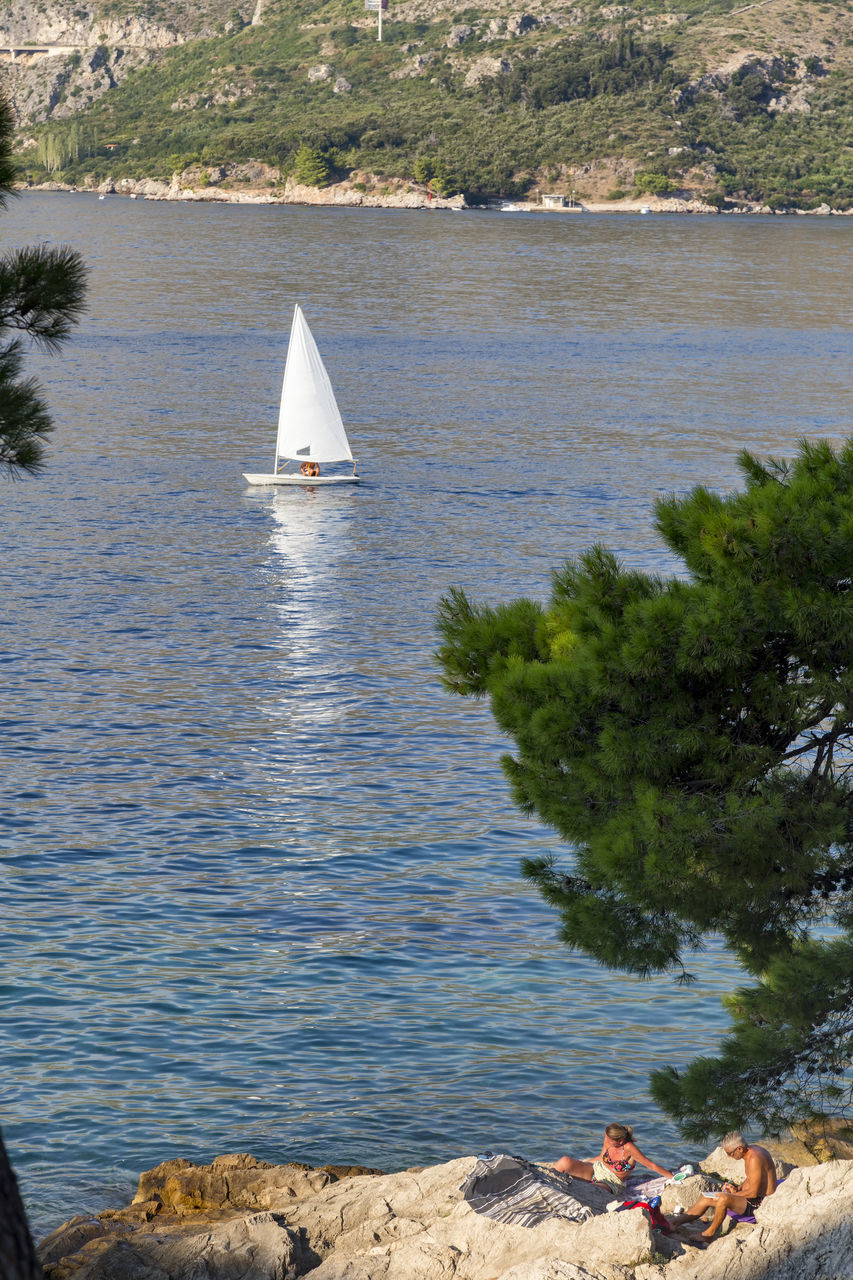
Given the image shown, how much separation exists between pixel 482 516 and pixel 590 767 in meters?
36.9

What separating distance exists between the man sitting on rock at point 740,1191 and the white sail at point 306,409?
4112 cm

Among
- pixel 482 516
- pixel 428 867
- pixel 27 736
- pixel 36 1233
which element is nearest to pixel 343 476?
pixel 482 516

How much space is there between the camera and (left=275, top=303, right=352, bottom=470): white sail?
52.6m

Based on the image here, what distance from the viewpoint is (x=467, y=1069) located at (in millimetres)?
A: 18094

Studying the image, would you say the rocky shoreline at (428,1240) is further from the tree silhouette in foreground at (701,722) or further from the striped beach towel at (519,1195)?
the tree silhouette in foreground at (701,722)

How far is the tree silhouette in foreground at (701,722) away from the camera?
1134 centimetres

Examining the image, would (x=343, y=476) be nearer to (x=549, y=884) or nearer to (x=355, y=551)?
(x=355, y=551)

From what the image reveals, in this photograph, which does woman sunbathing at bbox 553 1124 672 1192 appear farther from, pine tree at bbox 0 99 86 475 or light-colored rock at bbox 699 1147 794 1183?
pine tree at bbox 0 99 86 475

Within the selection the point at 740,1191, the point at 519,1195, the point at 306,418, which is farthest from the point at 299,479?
the point at 740,1191

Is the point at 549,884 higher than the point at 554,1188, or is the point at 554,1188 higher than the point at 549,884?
the point at 549,884

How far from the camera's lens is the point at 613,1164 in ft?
46.8

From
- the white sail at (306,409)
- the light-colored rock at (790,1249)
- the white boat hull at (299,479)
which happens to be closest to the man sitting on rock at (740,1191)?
the light-colored rock at (790,1249)

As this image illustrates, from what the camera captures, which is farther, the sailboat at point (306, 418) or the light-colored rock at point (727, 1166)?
the sailboat at point (306, 418)

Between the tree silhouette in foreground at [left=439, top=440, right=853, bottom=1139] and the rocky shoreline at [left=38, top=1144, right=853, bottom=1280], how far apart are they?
5.81ft
